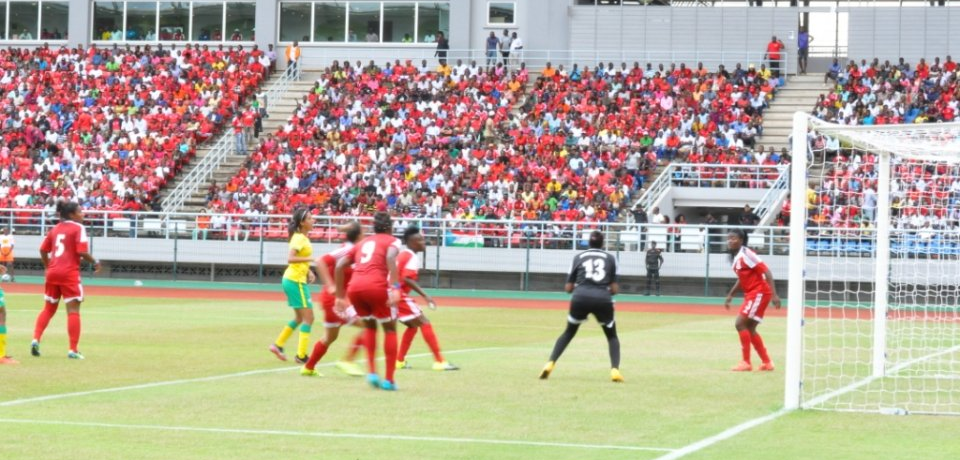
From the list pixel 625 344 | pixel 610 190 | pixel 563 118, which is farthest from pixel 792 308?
pixel 563 118

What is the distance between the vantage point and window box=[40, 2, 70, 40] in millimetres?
58500

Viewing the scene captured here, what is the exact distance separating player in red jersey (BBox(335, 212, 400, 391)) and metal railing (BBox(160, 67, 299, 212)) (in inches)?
1275

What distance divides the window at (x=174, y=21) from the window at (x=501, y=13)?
38.8 feet

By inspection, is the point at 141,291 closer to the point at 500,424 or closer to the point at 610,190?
the point at 610,190

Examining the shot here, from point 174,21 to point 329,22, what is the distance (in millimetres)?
6188

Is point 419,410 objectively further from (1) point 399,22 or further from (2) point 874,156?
(1) point 399,22

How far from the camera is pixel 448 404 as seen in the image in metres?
13.3

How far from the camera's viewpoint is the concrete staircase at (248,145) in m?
47.2

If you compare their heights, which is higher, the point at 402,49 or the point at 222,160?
the point at 402,49

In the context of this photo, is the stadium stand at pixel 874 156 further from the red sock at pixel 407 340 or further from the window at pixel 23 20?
the window at pixel 23 20

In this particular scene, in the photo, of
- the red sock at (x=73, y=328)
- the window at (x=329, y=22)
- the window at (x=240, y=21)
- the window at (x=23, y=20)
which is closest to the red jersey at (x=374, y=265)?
the red sock at (x=73, y=328)

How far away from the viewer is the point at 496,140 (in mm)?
47000

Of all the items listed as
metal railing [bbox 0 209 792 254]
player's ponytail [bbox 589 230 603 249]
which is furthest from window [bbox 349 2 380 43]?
player's ponytail [bbox 589 230 603 249]

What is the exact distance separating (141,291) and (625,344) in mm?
17643
